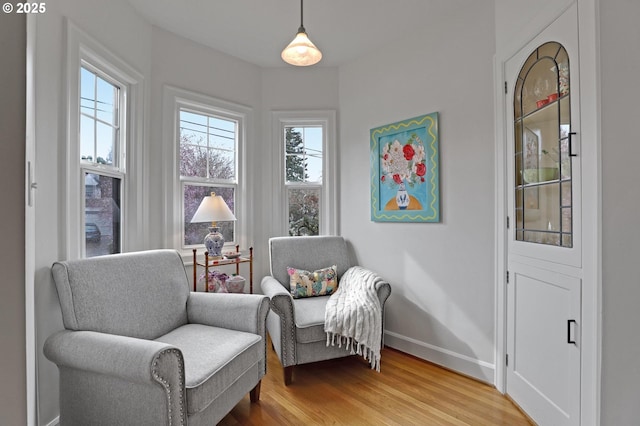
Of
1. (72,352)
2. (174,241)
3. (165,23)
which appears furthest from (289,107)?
(72,352)

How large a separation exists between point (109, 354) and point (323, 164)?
96.8 inches

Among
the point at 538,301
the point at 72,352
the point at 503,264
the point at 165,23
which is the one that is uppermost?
the point at 165,23

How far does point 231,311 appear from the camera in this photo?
2002mm

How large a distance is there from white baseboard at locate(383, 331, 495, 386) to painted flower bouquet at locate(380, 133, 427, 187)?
133cm

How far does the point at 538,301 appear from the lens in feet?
5.93

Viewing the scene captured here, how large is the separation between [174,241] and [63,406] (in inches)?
55.9

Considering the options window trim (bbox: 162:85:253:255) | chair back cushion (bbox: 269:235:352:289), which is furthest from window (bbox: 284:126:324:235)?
window trim (bbox: 162:85:253:255)

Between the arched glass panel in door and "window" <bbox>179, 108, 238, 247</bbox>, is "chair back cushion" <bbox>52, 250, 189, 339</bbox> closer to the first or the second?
"window" <bbox>179, 108, 238, 247</bbox>

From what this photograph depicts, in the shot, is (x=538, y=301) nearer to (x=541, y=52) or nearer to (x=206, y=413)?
(x=541, y=52)

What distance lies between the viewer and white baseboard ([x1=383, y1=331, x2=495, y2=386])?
2.24 meters

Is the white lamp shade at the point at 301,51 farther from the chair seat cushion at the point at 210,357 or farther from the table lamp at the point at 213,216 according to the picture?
the chair seat cushion at the point at 210,357

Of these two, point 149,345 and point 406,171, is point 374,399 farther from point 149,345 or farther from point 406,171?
point 406,171

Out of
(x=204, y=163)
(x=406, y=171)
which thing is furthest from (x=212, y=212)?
(x=406, y=171)

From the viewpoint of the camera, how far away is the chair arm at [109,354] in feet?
4.25
